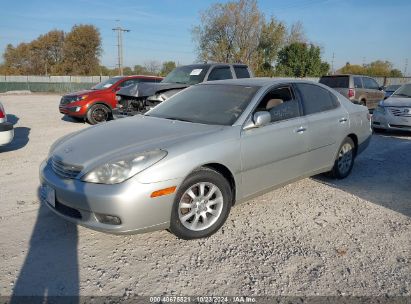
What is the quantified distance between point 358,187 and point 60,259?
157 inches

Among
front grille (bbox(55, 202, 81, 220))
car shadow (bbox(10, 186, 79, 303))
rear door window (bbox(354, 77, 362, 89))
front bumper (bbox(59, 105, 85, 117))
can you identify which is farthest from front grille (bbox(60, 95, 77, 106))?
rear door window (bbox(354, 77, 362, 89))

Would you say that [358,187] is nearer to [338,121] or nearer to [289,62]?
[338,121]

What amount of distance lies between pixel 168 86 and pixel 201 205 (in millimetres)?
5198

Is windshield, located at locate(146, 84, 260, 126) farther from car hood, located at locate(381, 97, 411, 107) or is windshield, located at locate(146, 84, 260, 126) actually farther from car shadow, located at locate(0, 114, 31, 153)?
car hood, located at locate(381, 97, 411, 107)

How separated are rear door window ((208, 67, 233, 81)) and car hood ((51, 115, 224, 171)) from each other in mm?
5029

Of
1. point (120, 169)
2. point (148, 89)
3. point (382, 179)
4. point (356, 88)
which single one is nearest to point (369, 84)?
point (356, 88)

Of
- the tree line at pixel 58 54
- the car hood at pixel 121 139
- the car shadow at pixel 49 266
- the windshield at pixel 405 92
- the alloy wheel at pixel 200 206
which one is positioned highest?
the tree line at pixel 58 54

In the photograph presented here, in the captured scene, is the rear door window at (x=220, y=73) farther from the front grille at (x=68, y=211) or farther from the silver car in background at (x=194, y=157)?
the front grille at (x=68, y=211)

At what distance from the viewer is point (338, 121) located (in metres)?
5.04

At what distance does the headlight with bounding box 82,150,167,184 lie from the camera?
303cm

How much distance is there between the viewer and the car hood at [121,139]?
10.7 feet

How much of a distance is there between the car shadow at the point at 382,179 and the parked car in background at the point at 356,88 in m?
6.23

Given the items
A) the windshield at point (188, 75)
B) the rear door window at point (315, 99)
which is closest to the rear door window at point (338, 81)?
the windshield at point (188, 75)

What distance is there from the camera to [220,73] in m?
9.23
